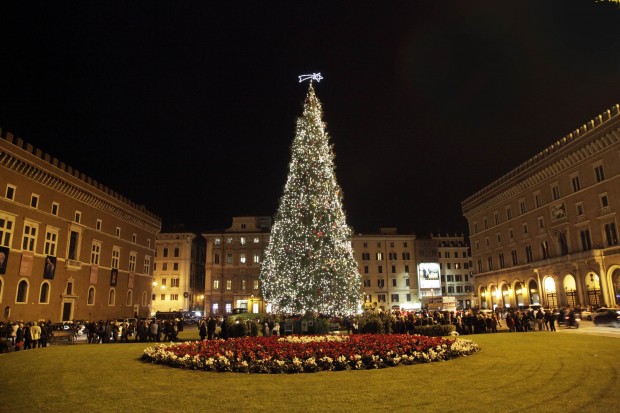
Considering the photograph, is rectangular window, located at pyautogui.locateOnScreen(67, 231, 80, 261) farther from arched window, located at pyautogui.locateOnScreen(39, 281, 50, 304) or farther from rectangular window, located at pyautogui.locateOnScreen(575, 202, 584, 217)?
rectangular window, located at pyautogui.locateOnScreen(575, 202, 584, 217)

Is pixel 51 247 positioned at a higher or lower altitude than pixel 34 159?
lower

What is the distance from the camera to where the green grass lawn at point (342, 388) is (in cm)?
948

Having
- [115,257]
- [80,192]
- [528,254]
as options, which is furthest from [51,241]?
[528,254]

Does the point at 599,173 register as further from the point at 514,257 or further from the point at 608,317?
the point at 514,257

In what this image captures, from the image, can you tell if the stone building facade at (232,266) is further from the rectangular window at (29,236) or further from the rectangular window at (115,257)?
the rectangular window at (29,236)

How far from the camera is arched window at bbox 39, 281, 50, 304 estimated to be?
126 feet

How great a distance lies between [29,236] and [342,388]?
3589 cm

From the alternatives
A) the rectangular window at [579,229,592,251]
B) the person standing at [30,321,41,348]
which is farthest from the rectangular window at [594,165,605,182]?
the person standing at [30,321,41,348]

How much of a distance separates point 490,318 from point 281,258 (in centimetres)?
1547

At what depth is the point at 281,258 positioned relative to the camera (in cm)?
2966

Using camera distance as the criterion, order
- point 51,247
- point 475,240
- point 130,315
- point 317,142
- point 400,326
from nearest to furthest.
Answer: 1. point 400,326
2. point 317,142
3. point 51,247
4. point 130,315
5. point 475,240

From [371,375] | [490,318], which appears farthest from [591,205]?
[371,375]

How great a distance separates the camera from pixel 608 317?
3116 cm

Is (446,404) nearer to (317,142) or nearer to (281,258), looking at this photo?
(281,258)
